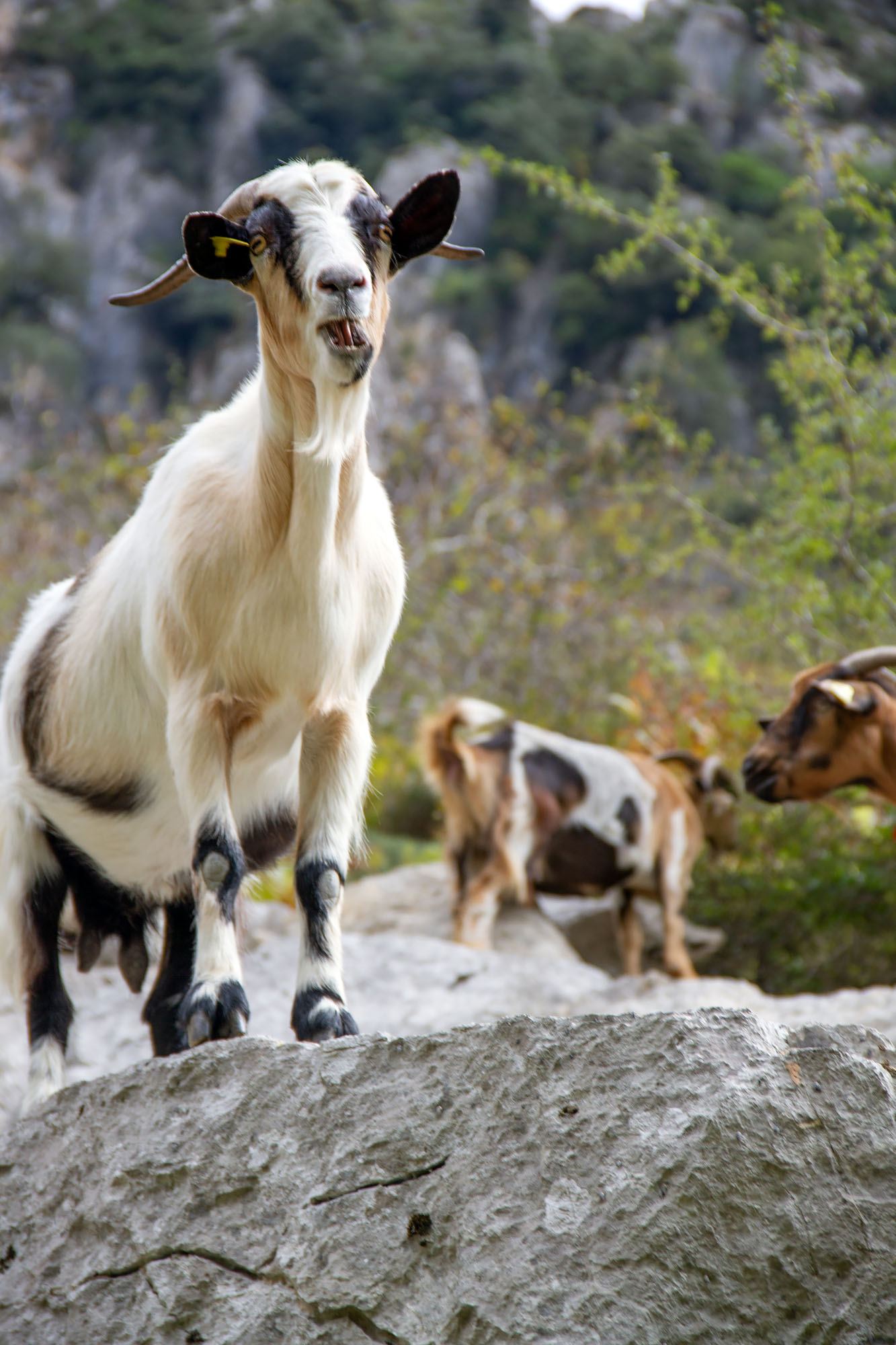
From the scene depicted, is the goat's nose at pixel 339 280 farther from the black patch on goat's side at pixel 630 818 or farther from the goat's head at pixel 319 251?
the black patch on goat's side at pixel 630 818

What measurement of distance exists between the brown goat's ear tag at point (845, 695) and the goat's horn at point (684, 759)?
338 centimetres

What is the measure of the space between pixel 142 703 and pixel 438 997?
250 cm

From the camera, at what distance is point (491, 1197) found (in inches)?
82.4

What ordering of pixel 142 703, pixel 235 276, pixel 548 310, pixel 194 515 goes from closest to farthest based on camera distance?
pixel 235 276 < pixel 194 515 < pixel 142 703 < pixel 548 310

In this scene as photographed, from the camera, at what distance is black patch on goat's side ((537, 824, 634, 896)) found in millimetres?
8117

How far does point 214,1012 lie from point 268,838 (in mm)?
850

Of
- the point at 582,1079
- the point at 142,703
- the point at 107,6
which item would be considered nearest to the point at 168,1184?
the point at 582,1079

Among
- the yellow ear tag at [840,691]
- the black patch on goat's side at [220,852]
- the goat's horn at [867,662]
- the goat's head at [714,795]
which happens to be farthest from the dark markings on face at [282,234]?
the goat's head at [714,795]

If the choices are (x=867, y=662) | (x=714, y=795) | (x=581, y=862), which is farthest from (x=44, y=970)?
(x=714, y=795)

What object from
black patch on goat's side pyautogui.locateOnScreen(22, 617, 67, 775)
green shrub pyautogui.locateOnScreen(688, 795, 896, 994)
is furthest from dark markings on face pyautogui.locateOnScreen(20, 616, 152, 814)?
green shrub pyautogui.locateOnScreen(688, 795, 896, 994)

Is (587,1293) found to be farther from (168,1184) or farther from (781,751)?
(781,751)

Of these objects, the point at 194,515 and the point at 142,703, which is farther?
the point at 142,703

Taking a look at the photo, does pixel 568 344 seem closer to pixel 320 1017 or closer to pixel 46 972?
pixel 46 972

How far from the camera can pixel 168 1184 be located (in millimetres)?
2352
